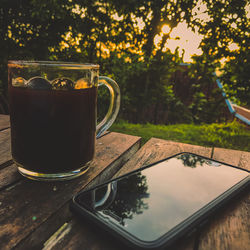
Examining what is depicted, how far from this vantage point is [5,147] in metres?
0.97

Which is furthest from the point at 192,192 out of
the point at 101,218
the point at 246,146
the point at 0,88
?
the point at 0,88

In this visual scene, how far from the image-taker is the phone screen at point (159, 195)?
0.52 m

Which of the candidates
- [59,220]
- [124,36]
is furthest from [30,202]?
[124,36]

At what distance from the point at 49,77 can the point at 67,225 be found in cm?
37

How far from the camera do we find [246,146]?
3324mm

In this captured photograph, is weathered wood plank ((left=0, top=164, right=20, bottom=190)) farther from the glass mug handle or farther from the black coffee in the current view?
the glass mug handle

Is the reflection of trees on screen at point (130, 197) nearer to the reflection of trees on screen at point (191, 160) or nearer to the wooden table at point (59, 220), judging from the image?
the wooden table at point (59, 220)

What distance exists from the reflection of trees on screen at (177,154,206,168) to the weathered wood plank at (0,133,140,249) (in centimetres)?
29

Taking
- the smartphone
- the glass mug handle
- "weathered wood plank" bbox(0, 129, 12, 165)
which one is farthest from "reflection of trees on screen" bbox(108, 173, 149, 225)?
"weathered wood plank" bbox(0, 129, 12, 165)

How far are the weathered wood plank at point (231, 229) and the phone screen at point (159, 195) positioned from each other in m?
0.04

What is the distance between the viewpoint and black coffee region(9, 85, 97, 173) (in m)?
0.63

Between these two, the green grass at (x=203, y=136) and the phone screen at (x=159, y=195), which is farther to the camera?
Answer: the green grass at (x=203, y=136)

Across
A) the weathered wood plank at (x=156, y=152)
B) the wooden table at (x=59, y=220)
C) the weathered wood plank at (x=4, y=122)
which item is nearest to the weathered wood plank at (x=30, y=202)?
the wooden table at (x=59, y=220)

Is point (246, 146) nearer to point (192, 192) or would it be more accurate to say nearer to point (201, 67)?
point (201, 67)
